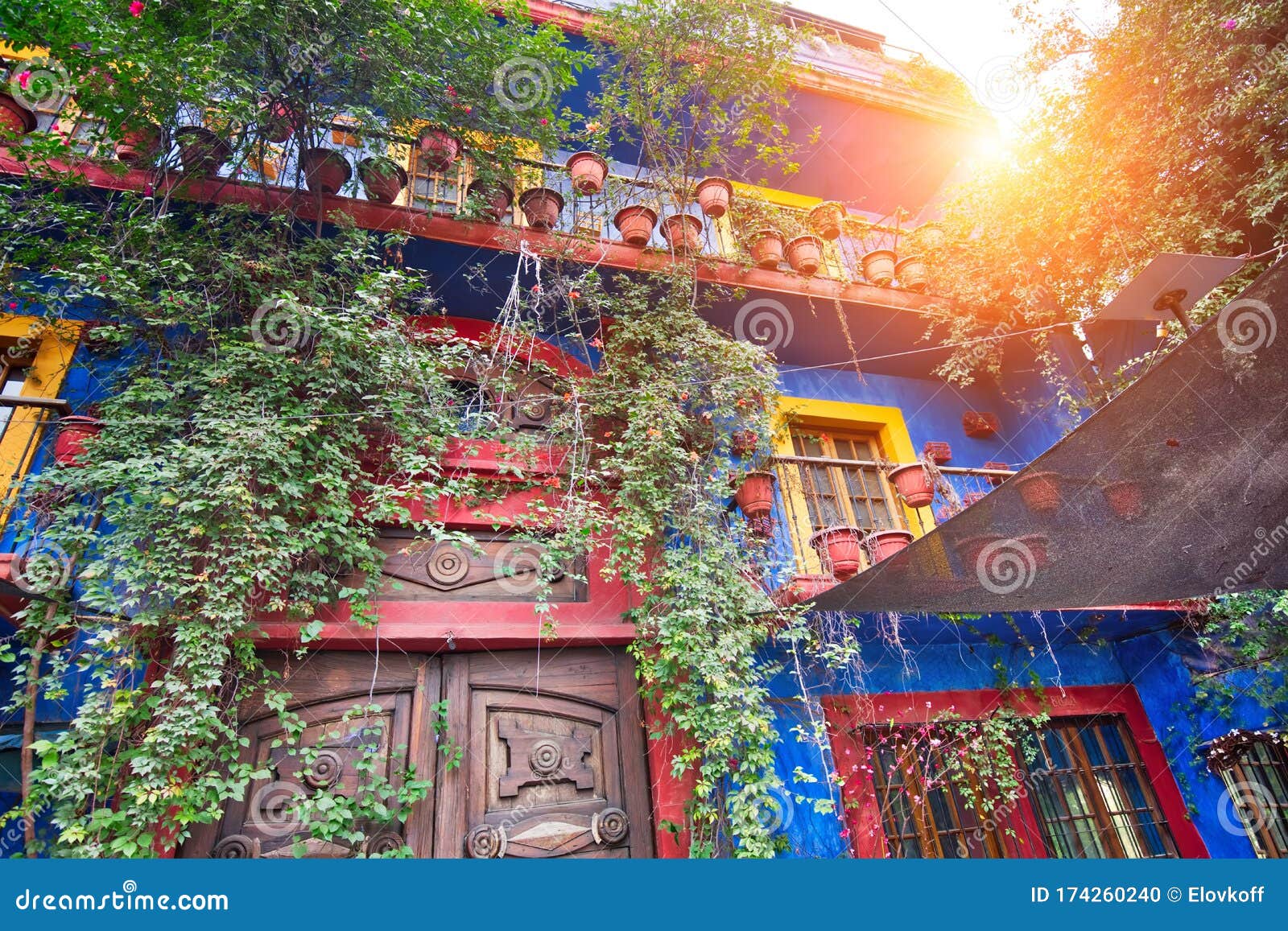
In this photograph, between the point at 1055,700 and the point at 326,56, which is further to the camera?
the point at 1055,700

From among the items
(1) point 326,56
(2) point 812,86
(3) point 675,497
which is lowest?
(3) point 675,497

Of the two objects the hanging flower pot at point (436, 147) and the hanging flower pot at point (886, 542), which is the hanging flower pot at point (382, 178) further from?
the hanging flower pot at point (886, 542)

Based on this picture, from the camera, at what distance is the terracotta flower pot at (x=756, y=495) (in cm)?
438

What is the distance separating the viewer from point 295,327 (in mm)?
3680

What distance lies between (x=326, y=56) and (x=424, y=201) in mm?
1056

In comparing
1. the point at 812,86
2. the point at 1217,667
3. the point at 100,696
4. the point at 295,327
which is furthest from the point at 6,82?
the point at 1217,667

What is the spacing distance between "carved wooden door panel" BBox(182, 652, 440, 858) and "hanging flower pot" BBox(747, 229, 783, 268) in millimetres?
3743

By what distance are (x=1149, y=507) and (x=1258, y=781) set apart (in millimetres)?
3463

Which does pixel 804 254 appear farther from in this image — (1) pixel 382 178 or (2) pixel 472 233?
(1) pixel 382 178

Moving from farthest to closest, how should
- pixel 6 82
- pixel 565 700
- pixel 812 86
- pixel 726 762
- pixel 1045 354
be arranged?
pixel 812 86, pixel 1045 354, pixel 565 700, pixel 6 82, pixel 726 762

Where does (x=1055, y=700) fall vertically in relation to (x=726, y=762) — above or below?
above

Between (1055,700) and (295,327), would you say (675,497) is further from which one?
(1055,700)

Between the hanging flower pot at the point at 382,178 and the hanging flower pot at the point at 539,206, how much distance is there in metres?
0.79

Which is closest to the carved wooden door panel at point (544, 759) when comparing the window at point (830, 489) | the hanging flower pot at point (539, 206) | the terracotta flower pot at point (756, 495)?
the terracotta flower pot at point (756, 495)
